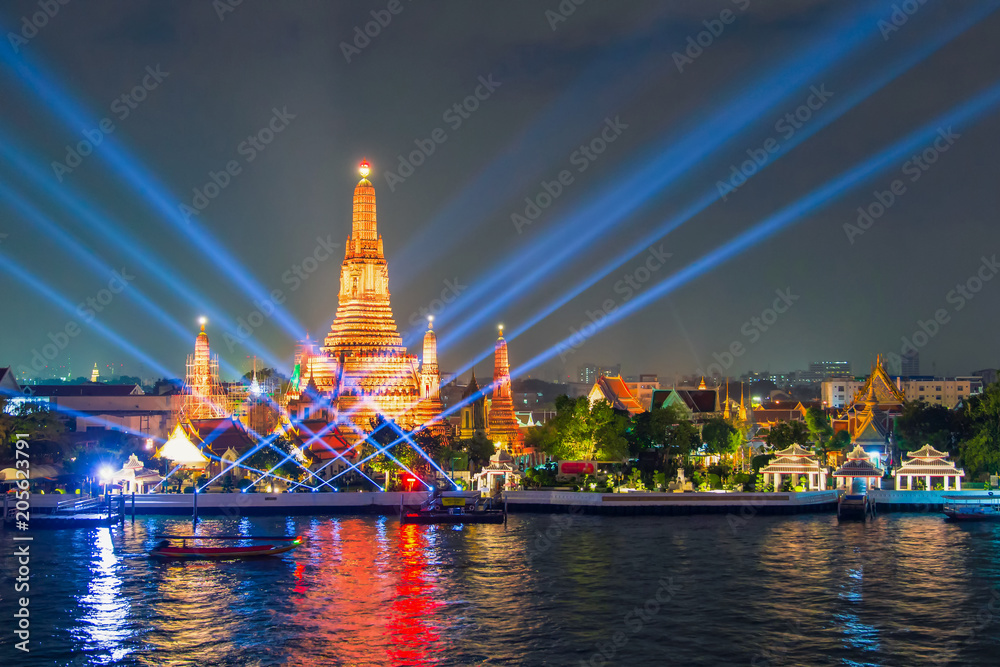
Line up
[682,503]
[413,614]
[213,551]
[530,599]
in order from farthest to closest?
1. [682,503]
2. [213,551]
3. [530,599]
4. [413,614]

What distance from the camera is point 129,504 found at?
215 ft

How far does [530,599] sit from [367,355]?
5329 centimetres

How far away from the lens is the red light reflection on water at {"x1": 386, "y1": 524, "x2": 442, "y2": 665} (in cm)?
3281

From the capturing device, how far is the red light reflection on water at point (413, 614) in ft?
108

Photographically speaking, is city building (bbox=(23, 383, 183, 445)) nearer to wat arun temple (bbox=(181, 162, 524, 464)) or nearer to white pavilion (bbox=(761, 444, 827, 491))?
wat arun temple (bbox=(181, 162, 524, 464))

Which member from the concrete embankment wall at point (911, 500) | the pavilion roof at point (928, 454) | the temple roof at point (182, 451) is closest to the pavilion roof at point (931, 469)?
the pavilion roof at point (928, 454)

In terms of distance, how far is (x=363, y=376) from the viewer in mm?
89688

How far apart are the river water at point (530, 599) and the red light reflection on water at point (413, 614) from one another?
10 cm

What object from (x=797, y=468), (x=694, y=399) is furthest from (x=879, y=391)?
(x=797, y=468)

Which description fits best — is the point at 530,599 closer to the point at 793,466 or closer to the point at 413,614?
the point at 413,614

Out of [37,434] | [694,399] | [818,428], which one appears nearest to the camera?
[37,434]

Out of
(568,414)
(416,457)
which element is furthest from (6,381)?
(568,414)

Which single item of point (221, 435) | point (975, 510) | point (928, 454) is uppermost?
point (221, 435)

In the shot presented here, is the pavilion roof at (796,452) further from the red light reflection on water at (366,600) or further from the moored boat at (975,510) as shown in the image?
the red light reflection on water at (366,600)
